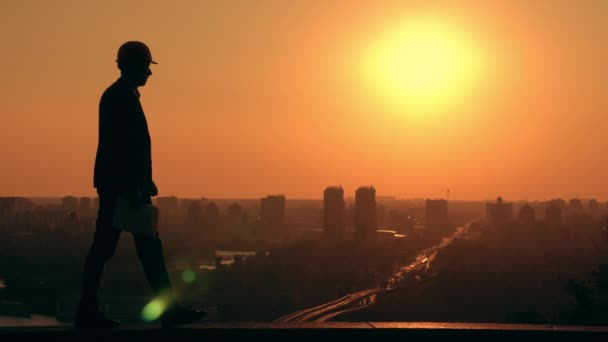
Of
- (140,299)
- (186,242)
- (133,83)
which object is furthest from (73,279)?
(133,83)

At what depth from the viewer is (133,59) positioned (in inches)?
247

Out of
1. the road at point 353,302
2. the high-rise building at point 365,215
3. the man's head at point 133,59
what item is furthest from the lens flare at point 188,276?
the man's head at point 133,59

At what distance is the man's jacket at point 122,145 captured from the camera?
6.11m

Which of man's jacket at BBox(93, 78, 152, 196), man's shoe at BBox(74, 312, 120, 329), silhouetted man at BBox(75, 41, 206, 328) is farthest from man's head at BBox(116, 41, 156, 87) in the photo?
man's shoe at BBox(74, 312, 120, 329)

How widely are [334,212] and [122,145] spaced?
133 m

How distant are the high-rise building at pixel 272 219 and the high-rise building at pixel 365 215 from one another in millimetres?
20782

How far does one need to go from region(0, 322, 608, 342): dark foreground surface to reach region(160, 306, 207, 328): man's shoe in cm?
7

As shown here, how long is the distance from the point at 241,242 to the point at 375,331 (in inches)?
5351

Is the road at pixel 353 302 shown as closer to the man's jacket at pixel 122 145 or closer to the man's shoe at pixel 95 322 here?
the man's shoe at pixel 95 322

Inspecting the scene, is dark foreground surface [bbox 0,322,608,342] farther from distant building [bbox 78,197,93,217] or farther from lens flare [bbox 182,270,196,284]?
distant building [bbox 78,197,93,217]

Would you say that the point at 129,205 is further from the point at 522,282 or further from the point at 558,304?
the point at 522,282

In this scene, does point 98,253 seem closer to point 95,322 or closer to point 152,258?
point 152,258

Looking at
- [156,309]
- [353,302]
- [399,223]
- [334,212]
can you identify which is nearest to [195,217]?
[334,212]

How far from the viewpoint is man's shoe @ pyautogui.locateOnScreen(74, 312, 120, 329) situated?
20.2ft
